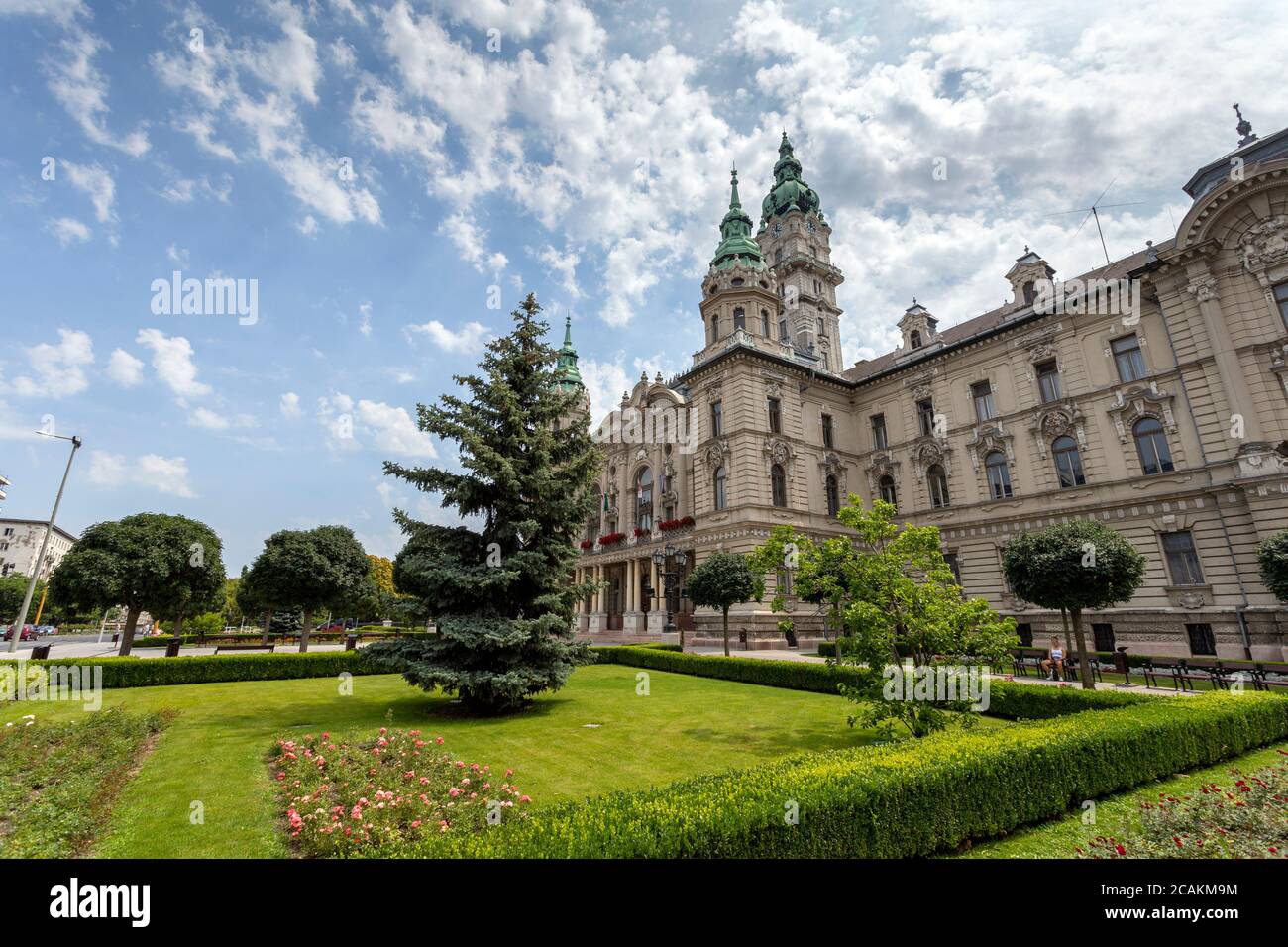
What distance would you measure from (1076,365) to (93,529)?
51.1 metres

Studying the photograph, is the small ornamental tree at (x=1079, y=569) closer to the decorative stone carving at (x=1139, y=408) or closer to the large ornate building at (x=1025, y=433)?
the large ornate building at (x=1025, y=433)

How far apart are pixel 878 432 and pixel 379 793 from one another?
41450mm

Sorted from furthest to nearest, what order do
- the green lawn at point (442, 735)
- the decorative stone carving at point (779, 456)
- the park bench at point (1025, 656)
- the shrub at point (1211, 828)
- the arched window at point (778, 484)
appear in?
1. the arched window at point (778, 484)
2. the decorative stone carving at point (779, 456)
3. the park bench at point (1025, 656)
4. the green lawn at point (442, 735)
5. the shrub at point (1211, 828)

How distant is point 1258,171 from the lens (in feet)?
82.6

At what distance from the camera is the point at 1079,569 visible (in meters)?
18.7

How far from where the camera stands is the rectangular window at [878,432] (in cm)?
4200

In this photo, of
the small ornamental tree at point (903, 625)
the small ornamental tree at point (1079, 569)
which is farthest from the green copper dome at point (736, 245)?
the small ornamental tree at point (903, 625)

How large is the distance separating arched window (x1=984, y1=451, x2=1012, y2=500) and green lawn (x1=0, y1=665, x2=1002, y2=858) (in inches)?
923

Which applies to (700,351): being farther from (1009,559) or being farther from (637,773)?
(637,773)

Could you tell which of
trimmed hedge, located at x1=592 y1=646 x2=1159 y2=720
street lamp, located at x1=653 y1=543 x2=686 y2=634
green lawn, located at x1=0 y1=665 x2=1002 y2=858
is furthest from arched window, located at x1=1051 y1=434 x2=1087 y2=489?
green lawn, located at x1=0 y1=665 x2=1002 y2=858

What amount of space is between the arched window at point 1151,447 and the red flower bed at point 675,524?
25.1m
